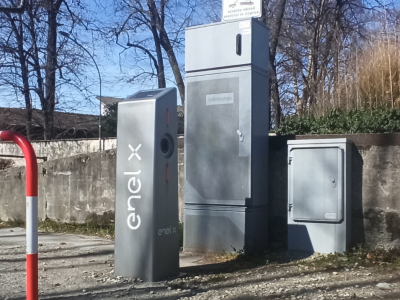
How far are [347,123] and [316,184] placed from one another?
4.49 feet

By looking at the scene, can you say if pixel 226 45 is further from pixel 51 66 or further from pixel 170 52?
pixel 51 66

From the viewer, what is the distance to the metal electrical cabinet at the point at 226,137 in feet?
23.4

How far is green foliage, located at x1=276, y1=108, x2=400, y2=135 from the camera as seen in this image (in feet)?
24.3

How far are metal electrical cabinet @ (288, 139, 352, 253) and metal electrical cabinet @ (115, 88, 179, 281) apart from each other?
2.04 metres

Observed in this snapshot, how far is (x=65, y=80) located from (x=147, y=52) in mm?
3613

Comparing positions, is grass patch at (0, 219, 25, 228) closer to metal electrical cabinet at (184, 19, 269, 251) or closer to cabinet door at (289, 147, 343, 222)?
metal electrical cabinet at (184, 19, 269, 251)

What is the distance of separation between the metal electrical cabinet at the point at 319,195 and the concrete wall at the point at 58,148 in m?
10.3

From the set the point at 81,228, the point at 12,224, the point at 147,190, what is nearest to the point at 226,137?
the point at 147,190

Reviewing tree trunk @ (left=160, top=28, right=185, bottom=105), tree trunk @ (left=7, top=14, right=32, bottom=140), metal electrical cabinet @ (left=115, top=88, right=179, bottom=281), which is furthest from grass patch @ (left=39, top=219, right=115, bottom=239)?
tree trunk @ (left=160, top=28, right=185, bottom=105)

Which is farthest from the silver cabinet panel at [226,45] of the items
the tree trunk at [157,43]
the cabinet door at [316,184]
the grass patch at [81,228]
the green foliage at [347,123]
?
the tree trunk at [157,43]

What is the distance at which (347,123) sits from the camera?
7734 millimetres

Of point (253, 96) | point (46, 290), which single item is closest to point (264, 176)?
point (253, 96)

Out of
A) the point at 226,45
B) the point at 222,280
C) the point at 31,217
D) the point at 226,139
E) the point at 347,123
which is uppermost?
the point at 226,45

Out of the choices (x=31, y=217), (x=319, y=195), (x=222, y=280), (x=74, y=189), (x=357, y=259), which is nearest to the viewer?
(x=31, y=217)
